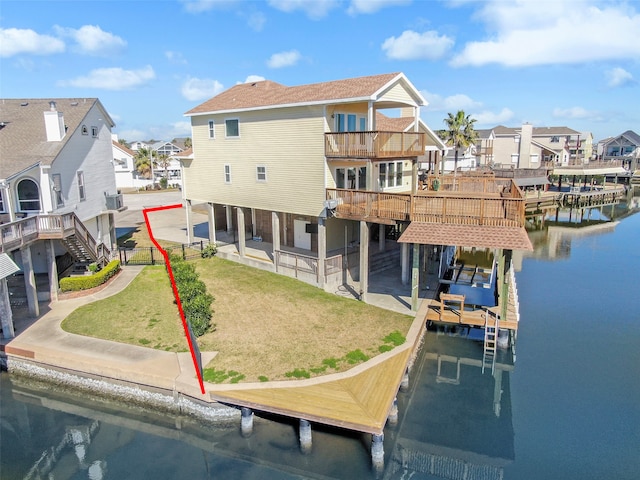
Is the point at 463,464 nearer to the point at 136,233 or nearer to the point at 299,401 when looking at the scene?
the point at 299,401

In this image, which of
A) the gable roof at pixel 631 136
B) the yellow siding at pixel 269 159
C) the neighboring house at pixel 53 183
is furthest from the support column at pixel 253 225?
the gable roof at pixel 631 136

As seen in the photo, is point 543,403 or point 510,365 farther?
point 510,365

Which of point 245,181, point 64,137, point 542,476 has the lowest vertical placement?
point 542,476

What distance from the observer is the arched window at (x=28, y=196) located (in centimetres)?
2156

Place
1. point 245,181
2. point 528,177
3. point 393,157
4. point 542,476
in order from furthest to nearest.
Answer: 1. point 528,177
2. point 245,181
3. point 393,157
4. point 542,476

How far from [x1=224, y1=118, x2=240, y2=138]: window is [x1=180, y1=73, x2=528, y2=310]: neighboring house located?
6cm

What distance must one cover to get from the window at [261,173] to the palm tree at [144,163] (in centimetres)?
5222

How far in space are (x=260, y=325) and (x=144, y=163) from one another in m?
62.3

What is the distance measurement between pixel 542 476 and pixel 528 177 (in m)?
57.7

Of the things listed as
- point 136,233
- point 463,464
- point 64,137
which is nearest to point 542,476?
point 463,464

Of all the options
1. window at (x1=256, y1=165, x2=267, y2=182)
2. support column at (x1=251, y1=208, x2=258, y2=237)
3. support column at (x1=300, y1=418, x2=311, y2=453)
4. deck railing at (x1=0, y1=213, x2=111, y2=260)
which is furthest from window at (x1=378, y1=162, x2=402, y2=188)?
support column at (x1=300, y1=418, x2=311, y2=453)

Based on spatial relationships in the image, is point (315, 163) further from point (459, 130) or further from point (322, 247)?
point (459, 130)

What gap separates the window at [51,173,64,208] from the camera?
2218cm

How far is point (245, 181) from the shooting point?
26.4 metres
